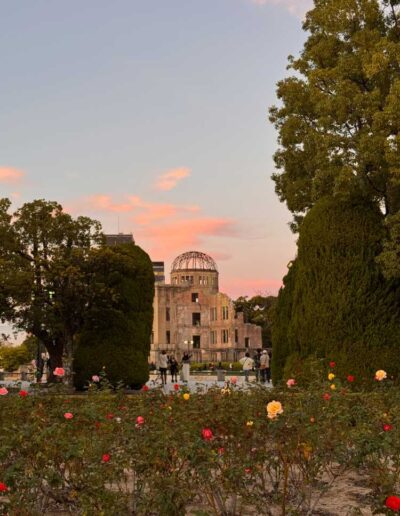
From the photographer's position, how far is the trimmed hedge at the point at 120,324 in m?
25.8

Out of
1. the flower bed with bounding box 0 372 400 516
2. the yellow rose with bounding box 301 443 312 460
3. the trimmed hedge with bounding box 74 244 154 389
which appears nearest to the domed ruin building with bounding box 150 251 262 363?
the trimmed hedge with bounding box 74 244 154 389

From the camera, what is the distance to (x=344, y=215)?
1412 centimetres

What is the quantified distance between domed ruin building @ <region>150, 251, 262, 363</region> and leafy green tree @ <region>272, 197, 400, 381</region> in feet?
247

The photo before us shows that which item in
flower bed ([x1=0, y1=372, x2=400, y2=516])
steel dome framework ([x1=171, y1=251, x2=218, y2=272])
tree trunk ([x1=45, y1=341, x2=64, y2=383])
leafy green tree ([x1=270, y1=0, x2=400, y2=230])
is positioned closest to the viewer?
flower bed ([x1=0, y1=372, x2=400, y2=516])

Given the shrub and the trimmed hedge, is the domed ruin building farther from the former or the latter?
the trimmed hedge

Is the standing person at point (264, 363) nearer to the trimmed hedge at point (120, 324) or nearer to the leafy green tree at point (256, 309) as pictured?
the trimmed hedge at point (120, 324)

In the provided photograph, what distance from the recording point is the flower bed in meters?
5.52

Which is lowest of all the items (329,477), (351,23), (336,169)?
(329,477)

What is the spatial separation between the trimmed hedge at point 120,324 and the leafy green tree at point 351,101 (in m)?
6.84

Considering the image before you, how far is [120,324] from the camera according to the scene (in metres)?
26.6

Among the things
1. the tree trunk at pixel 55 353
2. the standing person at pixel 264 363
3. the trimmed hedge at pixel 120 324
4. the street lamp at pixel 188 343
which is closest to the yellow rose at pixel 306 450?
the trimmed hedge at pixel 120 324

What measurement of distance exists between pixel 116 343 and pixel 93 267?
3788 mm

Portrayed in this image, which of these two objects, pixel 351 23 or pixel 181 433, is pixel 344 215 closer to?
pixel 181 433

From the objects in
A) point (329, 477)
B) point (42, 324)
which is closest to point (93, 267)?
point (42, 324)
